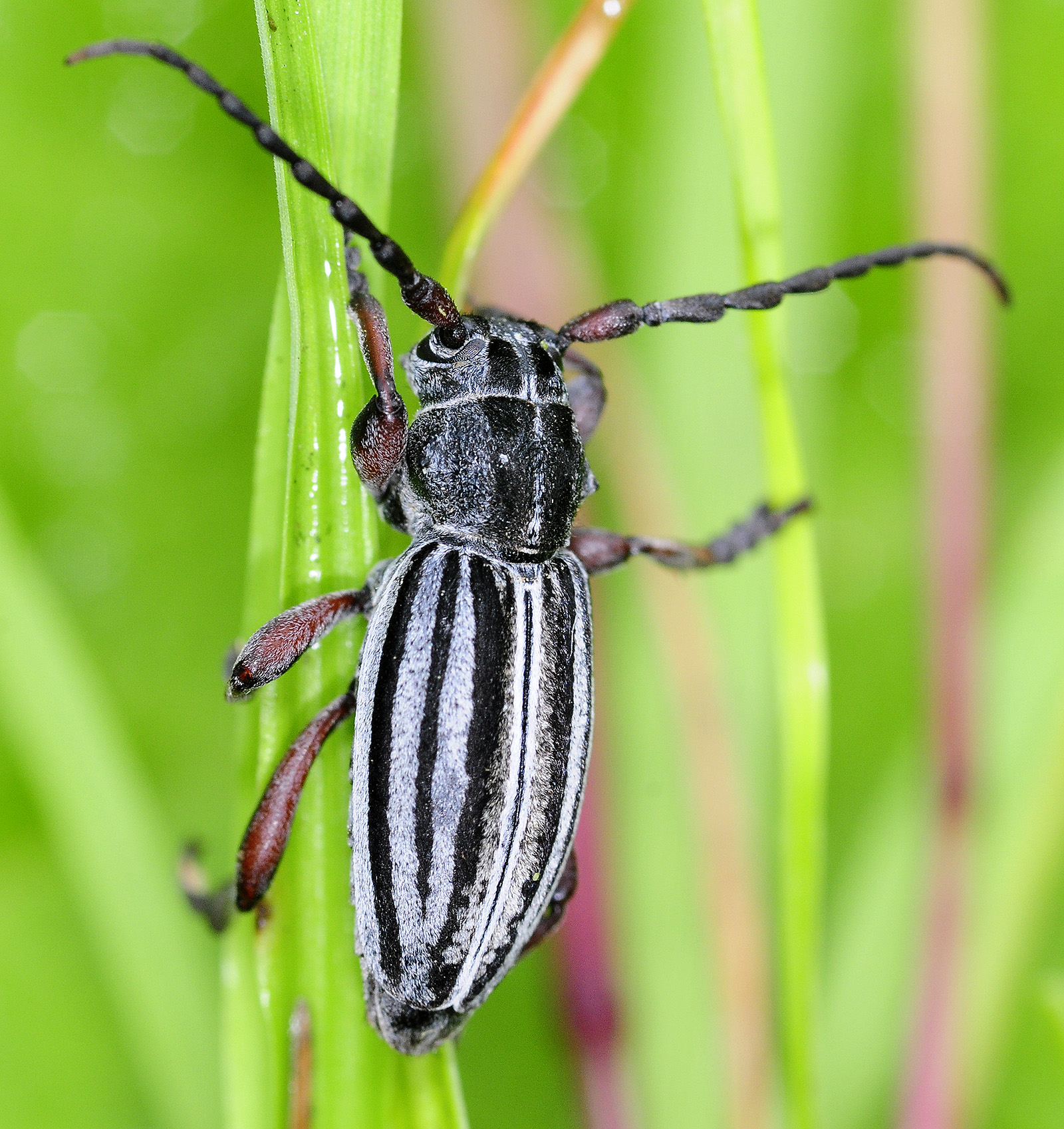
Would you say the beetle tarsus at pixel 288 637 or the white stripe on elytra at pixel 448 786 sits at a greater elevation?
the beetle tarsus at pixel 288 637

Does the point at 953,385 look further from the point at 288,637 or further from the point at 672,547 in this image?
the point at 288,637

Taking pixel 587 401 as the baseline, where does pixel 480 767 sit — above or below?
below

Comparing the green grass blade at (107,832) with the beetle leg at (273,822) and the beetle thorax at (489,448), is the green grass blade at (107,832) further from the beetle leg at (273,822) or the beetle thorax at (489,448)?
the beetle thorax at (489,448)

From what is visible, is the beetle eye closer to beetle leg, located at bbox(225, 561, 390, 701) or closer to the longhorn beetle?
the longhorn beetle

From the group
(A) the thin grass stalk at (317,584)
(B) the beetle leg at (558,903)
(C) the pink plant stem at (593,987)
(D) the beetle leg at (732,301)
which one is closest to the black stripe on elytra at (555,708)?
(B) the beetle leg at (558,903)

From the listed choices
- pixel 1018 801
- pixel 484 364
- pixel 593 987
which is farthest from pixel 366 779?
pixel 1018 801

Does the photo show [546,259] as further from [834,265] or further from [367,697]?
[367,697]
